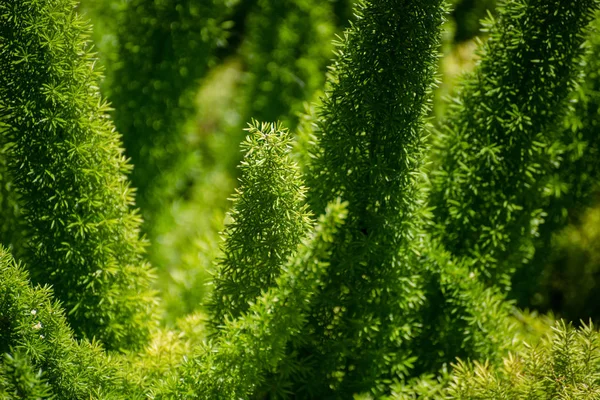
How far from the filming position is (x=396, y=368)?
1228mm

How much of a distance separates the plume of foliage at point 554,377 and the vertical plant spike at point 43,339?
30.4 inches

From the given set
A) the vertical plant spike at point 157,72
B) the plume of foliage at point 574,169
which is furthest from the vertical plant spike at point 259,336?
the vertical plant spike at point 157,72

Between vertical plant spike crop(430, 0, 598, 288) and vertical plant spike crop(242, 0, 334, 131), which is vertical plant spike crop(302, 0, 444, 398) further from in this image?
vertical plant spike crop(242, 0, 334, 131)

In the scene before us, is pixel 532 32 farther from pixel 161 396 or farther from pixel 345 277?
pixel 161 396

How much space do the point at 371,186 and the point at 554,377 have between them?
1.80 feet

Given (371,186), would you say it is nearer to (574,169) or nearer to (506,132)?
(506,132)

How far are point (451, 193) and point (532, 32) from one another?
0.44 meters

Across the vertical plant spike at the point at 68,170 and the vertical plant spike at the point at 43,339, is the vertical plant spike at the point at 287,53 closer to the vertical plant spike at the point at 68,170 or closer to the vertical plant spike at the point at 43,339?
the vertical plant spike at the point at 68,170

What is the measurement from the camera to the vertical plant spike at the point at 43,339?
0.92 m

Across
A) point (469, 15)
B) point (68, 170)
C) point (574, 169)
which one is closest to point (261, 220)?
point (68, 170)

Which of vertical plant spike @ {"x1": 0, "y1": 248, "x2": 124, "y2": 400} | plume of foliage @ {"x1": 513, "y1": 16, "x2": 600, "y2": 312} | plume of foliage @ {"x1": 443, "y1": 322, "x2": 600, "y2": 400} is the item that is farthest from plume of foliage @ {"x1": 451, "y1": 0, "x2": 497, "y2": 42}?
vertical plant spike @ {"x1": 0, "y1": 248, "x2": 124, "y2": 400}

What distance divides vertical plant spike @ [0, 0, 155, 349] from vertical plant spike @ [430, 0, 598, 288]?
84 centimetres

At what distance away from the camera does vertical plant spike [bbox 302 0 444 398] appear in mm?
990

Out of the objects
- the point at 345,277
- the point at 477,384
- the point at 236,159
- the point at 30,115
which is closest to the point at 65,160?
the point at 30,115
